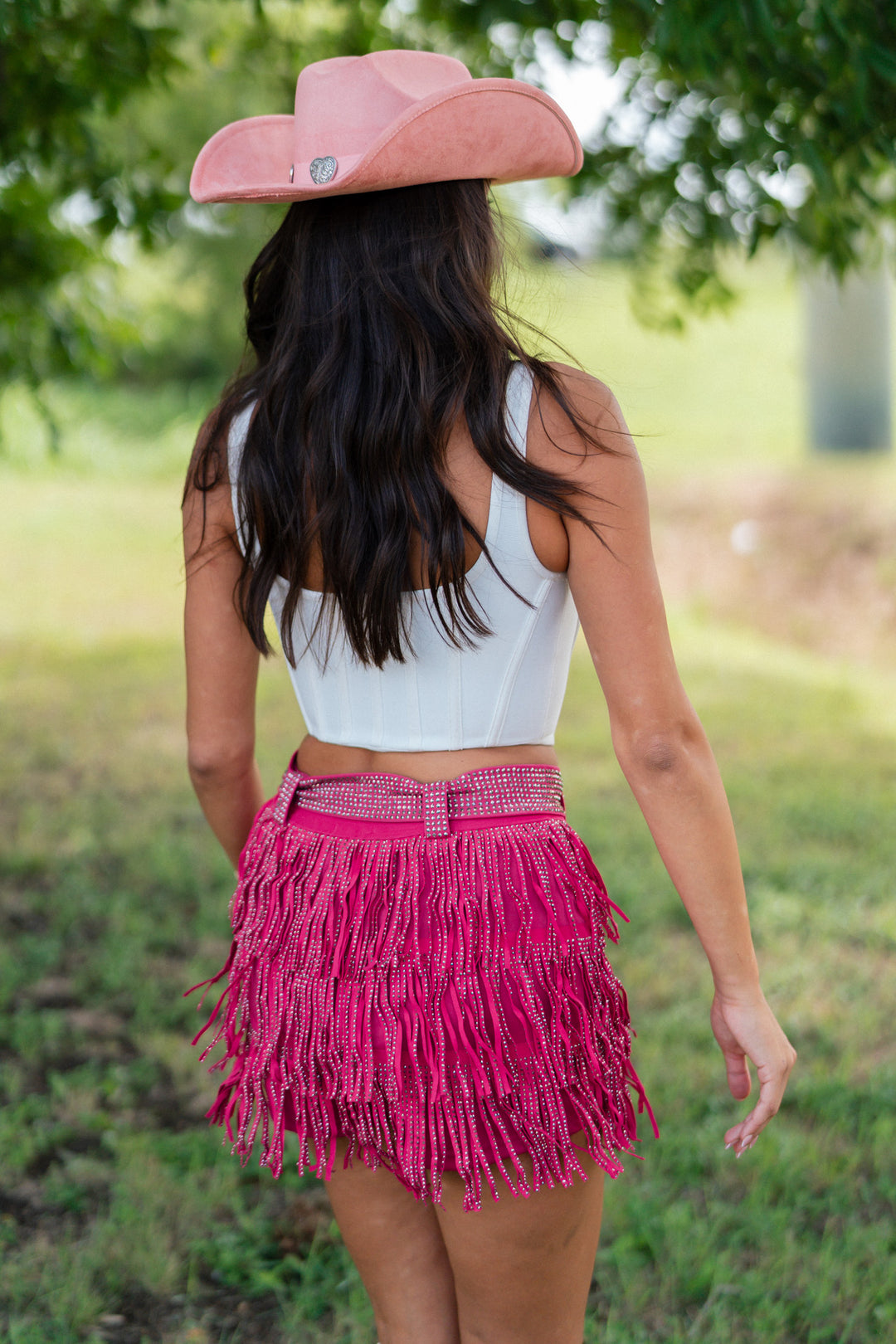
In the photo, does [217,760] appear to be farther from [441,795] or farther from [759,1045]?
[759,1045]

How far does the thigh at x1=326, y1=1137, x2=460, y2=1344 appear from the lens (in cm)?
155

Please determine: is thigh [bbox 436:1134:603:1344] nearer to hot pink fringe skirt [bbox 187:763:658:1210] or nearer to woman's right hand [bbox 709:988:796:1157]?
hot pink fringe skirt [bbox 187:763:658:1210]

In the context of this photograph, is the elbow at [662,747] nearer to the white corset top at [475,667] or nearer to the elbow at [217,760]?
the white corset top at [475,667]

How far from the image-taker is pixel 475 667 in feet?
4.70

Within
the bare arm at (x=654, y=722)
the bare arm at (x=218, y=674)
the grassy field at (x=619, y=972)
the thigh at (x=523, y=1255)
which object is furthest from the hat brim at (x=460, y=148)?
the thigh at (x=523, y=1255)

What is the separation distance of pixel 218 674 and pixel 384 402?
1.58 ft

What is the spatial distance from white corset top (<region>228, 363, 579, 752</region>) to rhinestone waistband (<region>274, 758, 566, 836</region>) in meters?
0.04

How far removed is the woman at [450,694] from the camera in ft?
4.40

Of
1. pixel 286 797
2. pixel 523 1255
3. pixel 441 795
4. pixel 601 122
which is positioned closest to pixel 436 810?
pixel 441 795

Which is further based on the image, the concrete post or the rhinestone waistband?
the concrete post

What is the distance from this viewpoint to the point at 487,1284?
1.43 m

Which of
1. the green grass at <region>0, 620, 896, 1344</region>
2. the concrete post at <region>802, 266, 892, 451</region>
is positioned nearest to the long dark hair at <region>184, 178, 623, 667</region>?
the green grass at <region>0, 620, 896, 1344</region>

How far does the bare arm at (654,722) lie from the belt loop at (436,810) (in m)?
0.21

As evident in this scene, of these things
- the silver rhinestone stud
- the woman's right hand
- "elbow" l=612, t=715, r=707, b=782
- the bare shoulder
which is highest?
the silver rhinestone stud
